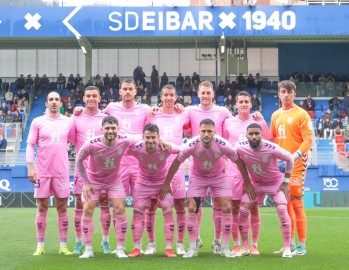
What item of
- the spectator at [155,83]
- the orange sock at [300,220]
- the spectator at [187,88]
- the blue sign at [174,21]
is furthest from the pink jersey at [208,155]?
the spectator at [155,83]

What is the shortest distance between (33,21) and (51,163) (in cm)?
2558

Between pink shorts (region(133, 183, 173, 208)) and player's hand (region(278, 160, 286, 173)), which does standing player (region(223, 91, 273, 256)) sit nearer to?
player's hand (region(278, 160, 286, 173))

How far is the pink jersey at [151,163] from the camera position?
1204 cm

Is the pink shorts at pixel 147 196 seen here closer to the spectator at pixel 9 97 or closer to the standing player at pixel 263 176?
the standing player at pixel 263 176

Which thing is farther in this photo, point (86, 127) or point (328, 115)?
point (328, 115)

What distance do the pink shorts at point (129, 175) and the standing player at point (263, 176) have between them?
5.50 feet

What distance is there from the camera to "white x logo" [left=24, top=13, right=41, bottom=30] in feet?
123

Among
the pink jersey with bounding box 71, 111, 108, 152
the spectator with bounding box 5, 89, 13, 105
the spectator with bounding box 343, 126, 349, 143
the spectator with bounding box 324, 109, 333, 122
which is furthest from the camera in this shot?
the spectator with bounding box 5, 89, 13, 105

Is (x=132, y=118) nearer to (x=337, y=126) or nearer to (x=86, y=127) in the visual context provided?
(x=86, y=127)

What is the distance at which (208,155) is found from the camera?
12.0 meters

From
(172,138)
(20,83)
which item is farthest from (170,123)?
(20,83)

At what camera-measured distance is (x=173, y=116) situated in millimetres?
13062

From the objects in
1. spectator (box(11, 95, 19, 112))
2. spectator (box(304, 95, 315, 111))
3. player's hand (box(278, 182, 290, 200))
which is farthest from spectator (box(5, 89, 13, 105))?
player's hand (box(278, 182, 290, 200))

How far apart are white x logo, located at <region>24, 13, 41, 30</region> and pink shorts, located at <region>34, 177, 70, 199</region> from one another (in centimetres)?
2562
